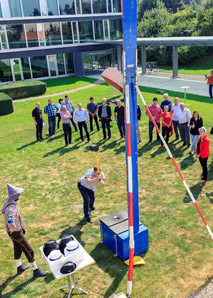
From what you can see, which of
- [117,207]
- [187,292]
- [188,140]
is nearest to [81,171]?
[117,207]

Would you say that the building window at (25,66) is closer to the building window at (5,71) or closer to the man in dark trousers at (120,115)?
the building window at (5,71)

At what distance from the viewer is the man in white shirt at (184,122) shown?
452 inches

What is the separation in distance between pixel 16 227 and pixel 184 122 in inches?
318

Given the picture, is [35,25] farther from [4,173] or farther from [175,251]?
[175,251]

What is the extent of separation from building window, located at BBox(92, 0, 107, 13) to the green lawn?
30.5 ft

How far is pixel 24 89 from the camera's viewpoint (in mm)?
25750

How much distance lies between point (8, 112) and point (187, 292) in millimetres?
18187

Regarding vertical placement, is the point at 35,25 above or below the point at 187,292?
above

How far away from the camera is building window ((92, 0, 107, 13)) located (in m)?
35.8

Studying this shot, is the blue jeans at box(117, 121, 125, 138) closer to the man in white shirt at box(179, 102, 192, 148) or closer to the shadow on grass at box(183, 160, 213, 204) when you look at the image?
the man in white shirt at box(179, 102, 192, 148)

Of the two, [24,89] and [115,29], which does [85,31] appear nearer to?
[115,29]

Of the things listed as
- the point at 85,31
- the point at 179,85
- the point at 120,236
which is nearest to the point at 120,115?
the point at 120,236

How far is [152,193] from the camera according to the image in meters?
9.01

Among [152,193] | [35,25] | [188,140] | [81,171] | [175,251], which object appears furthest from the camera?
[35,25]
